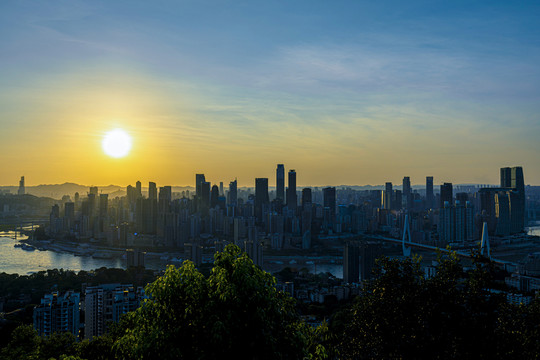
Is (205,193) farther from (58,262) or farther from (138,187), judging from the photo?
(58,262)

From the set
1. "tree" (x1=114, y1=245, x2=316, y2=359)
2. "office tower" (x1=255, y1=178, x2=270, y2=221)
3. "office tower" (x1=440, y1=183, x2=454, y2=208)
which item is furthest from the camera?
"office tower" (x1=440, y1=183, x2=454, y2=208)

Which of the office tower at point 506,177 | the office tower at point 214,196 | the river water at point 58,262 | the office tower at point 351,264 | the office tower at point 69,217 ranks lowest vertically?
the river water at point 58,262

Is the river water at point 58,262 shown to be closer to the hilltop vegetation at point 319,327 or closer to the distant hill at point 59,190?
the hilltop vegetation at point 319,327

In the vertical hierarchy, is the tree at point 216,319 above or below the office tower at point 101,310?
above

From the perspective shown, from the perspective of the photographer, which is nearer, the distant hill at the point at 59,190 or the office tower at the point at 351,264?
the office tower at the point at 351,264

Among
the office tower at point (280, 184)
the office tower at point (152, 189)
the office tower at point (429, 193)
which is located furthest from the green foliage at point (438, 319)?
the office tower at point (429, 193)

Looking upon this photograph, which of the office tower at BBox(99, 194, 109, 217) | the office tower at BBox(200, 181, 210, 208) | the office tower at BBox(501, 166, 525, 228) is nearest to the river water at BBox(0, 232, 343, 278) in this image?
the office tower at BBox(99, 194, 109, 217)

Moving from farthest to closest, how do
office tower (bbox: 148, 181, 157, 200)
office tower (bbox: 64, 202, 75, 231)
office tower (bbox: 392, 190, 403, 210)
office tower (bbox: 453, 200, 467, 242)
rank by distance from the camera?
office tower (bbox: 392, 190, 403, 210) → office tower (bbox: 148, 181, 157, 200) → office tower (bbox: 64, 202, 75, 231) → office tower (bbox: 453, 200, 467, 242)

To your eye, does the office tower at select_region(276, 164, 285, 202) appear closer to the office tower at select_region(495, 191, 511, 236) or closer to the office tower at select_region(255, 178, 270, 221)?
the office tower at select_region(255, 178, 270, 221)

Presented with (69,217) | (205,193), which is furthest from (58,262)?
(205,193)
